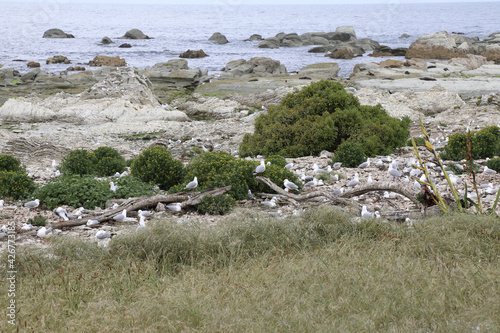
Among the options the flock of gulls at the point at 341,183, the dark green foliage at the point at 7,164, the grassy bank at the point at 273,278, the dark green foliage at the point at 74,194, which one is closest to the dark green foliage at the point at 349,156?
the flock of gulls at the point at 341,183

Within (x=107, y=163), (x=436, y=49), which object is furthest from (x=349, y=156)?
(x=436, y=49)

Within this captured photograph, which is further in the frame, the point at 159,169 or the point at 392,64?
the point at 392,64

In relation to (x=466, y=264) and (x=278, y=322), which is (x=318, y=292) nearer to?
(x=278, y=322)

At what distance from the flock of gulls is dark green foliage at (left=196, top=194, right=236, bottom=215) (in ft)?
1.30

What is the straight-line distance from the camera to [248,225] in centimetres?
579

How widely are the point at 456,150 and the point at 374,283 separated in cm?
747

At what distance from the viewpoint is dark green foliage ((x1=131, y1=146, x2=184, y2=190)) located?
9047 mm

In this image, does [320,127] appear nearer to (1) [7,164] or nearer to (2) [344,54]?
(1) [7,164]

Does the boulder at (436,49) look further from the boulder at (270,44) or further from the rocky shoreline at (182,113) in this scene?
the boulder at (270,44)

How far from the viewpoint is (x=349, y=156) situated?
991cm

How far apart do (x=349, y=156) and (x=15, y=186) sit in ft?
22.6

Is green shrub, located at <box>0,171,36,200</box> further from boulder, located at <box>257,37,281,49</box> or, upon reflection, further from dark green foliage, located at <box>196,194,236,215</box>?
boulder, located at <box>257,37,281,49</box>

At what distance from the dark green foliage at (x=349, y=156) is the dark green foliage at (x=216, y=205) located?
3.65 m

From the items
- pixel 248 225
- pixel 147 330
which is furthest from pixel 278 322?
pixel 248 225
